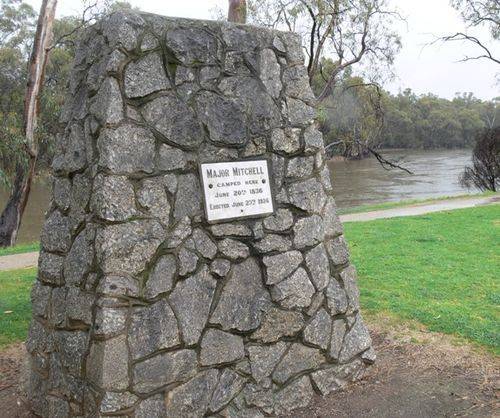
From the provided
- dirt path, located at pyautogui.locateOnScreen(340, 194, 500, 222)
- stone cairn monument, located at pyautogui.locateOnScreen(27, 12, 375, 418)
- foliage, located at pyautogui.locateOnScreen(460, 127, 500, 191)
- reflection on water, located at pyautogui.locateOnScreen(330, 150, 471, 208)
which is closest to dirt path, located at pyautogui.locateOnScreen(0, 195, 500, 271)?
dirt path, located at pyautogui.locateOnScreen(340, 194, 500, 222)

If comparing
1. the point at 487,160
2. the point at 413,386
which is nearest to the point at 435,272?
the point at 413,386

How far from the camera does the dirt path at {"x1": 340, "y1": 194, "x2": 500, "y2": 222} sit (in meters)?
13.0

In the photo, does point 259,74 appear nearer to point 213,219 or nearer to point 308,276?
point 213,219

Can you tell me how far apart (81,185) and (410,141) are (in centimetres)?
6351

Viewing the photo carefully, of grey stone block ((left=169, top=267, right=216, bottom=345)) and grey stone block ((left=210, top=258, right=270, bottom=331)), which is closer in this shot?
grey stone block ((left=169, top=267, right=216, bottom=345))

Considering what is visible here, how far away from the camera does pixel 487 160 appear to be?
2459 centimetres

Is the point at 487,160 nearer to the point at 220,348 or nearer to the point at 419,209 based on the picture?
the point at 419,209

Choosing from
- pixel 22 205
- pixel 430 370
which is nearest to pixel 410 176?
pixel 22 205

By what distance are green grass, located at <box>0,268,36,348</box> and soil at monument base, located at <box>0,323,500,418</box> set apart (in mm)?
573

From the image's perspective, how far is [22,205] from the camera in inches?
537

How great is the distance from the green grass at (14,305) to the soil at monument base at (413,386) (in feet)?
1.88

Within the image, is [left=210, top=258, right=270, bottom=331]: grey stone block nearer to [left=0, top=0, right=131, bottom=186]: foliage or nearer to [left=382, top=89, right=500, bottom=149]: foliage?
[left=0, top=0, right=131, bottom=186]: foliage

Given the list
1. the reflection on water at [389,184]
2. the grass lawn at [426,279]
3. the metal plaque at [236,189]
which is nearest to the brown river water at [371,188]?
the reflection on water at [389,184]

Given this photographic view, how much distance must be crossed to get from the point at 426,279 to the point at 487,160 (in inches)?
795
